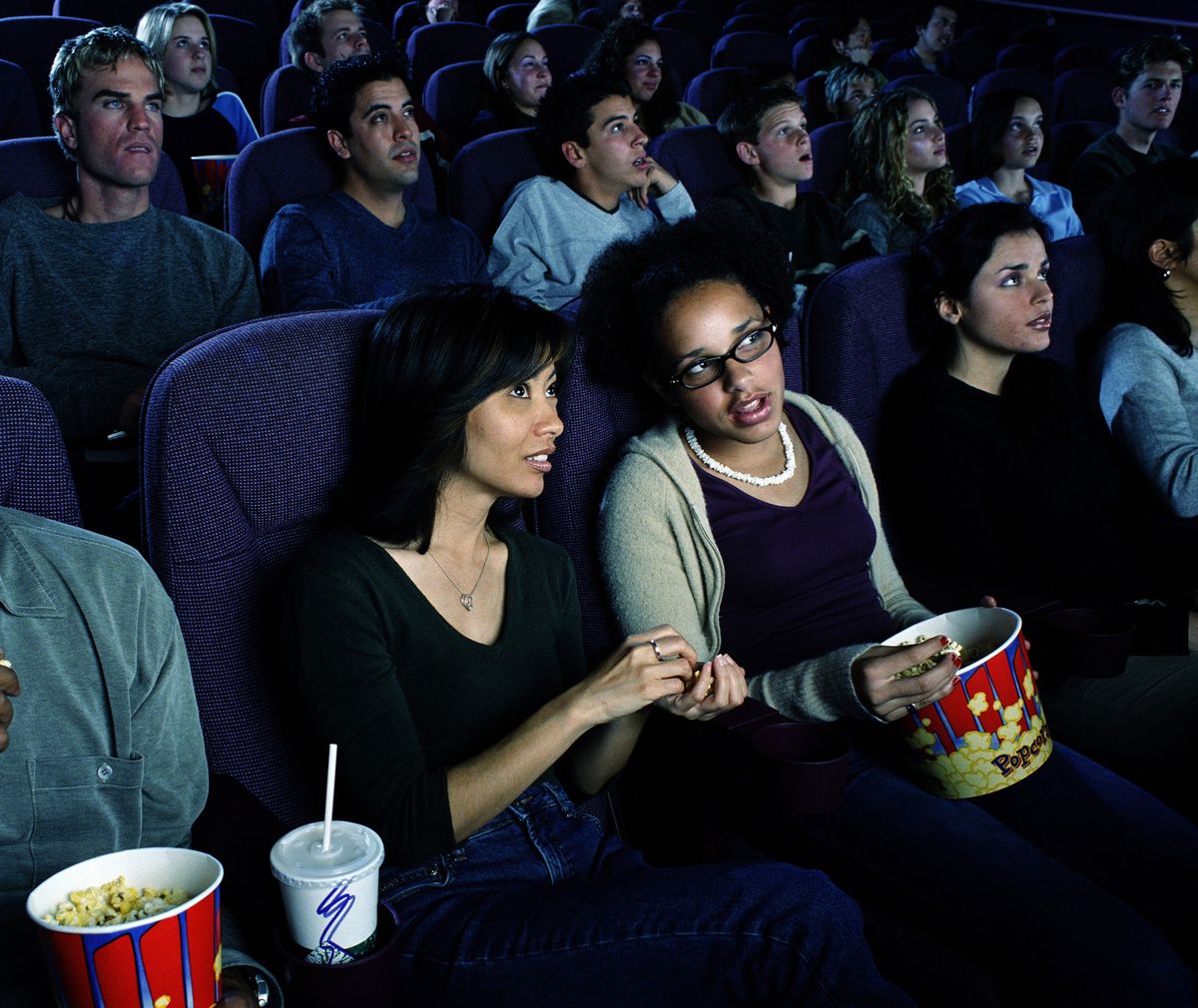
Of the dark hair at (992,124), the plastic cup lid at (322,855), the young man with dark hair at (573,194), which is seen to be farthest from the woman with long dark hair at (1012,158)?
the plastic cup lid at (322,855)

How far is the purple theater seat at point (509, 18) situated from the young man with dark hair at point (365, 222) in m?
3.19

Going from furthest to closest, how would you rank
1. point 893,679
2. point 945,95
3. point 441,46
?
1. point 945,95
2. point 441,46
3. point 893,679

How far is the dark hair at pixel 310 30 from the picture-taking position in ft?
12.2

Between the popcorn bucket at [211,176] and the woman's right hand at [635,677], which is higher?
the popcorn bucket at [211,176]

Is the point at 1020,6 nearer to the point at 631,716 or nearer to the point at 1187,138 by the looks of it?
the point at 1187,138

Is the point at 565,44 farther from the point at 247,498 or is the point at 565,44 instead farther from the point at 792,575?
the point at 247,498

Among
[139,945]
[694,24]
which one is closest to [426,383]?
[139,945]

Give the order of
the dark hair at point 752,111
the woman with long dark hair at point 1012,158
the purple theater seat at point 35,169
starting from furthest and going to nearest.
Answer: the woman with long dark hair at point 1012,158, the dark hair at point 752,111, the purple theater seat at point 35,169

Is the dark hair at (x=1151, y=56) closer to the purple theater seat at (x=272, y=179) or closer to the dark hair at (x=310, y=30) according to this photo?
the dark hair at (x=310, y=30)

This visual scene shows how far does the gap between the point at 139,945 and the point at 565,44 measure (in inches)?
180

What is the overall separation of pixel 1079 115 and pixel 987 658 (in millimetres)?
5208

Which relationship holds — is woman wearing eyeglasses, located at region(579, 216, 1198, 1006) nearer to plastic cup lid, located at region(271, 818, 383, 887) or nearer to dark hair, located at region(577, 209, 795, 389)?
dark hair, located at region(577, 209, 795, 389)

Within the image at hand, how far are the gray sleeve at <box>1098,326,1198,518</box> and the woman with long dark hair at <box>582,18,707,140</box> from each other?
92.5 inches

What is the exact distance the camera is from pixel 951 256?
1.71 meters
